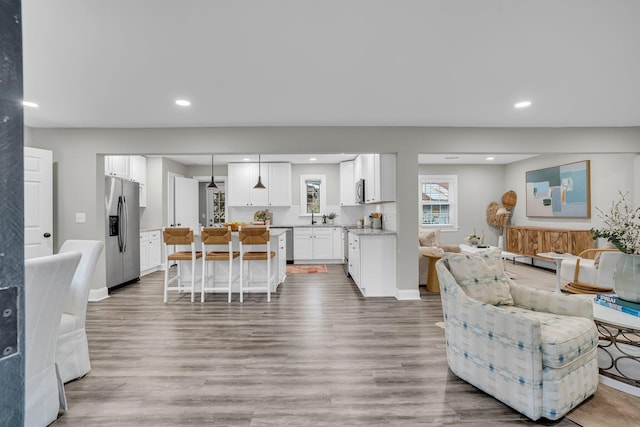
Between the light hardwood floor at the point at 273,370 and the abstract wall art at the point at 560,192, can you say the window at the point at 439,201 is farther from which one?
the light hardwood floor at the point at 273,370

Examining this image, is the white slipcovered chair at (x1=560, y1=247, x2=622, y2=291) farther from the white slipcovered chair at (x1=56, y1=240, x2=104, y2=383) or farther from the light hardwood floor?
the white slipcovered chair at (x1=56, y1=240, x2=104, y2=383)

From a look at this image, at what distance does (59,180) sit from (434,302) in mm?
5296

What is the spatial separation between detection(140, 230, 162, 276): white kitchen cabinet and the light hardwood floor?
185cm

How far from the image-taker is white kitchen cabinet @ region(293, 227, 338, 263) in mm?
6902

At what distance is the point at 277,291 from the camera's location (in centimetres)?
456

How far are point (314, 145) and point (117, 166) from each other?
3.50 meters

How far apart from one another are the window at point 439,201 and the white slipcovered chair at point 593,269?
120 inches

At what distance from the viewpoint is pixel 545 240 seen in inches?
237

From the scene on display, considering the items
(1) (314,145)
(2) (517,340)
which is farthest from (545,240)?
(2) (517,340)
